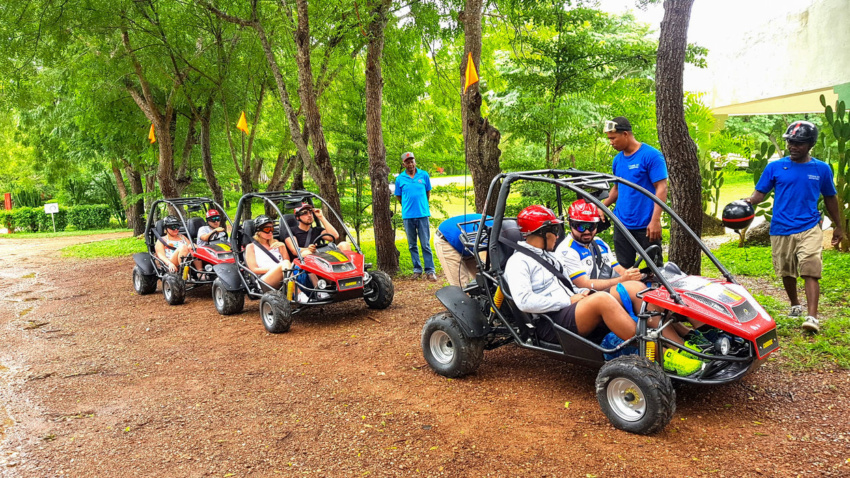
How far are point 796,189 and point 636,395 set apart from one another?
2822mm

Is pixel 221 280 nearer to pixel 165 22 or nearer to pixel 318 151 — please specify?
pixel 318 151

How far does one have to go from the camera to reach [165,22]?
13.4m

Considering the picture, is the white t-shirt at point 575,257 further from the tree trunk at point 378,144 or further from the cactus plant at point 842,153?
the cactus plant at point 842,153

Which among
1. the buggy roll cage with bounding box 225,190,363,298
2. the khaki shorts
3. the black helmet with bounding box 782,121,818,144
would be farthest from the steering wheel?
the black helmet with bounding box 782,121,818,144

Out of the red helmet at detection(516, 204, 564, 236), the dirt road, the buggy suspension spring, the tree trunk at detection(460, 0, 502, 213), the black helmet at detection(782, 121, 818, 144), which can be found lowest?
the dirt road

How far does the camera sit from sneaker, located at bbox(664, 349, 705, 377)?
13.4ft

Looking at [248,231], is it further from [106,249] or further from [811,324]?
[106,249]

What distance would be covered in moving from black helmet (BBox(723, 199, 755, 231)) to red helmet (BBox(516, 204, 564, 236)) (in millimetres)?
1538

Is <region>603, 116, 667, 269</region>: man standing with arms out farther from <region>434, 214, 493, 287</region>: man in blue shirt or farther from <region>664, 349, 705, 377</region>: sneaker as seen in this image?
<region>664, 349, 705, 377</region>: sneaker

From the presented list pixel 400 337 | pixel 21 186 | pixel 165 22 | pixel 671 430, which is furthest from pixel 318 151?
pixel 21 186

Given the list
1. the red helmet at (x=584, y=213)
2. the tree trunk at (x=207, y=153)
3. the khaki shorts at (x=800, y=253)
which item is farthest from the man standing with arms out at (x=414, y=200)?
the tree trunk at (x=207, y=153)

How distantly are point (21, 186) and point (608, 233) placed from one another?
37.0m

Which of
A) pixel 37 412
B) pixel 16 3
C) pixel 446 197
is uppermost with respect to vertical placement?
pixel 16 3

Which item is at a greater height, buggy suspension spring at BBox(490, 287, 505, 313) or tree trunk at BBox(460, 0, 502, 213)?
tree trunk at BBox(460, 0, 502, 213)
